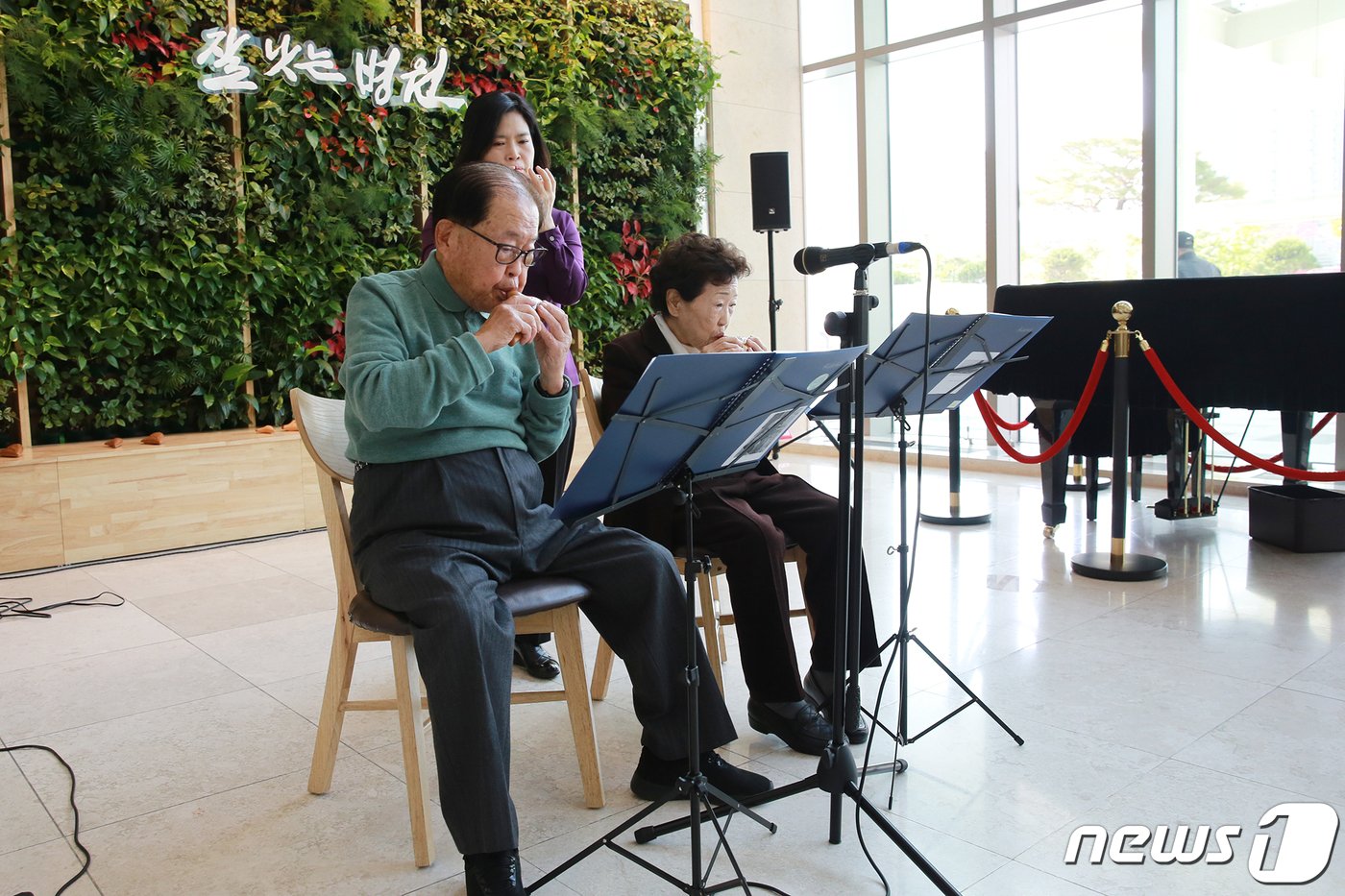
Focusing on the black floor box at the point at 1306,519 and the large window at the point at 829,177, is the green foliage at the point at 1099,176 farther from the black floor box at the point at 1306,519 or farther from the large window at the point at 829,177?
the black floor box at the point at 1306,519

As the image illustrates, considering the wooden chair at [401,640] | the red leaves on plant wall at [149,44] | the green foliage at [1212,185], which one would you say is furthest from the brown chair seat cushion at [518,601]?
the green foliage at [1212,185]

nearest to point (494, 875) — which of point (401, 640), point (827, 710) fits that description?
point (401, 640)

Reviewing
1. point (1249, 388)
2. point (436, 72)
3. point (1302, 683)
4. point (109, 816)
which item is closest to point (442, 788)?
point (109, 816)

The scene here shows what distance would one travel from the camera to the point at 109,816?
222cm

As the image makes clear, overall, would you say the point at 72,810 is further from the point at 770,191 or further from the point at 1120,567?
the point at 770,191

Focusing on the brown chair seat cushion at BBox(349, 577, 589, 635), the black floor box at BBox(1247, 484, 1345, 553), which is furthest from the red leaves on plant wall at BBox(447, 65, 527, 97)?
the brown chair seat cushion at BBox(349, 577, 589, 635)

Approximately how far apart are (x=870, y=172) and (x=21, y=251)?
513 centimetres

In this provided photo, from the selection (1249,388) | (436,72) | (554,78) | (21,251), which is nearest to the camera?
(1249,388)

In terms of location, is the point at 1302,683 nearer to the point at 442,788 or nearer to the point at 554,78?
the point at 442,788

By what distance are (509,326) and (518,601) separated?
1.62 ft

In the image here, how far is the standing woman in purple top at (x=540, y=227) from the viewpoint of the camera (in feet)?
9.16

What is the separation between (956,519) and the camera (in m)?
4.93

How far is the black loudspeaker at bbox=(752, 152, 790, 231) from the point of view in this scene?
5164mm

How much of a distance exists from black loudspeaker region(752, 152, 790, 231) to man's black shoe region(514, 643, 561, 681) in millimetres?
2786
